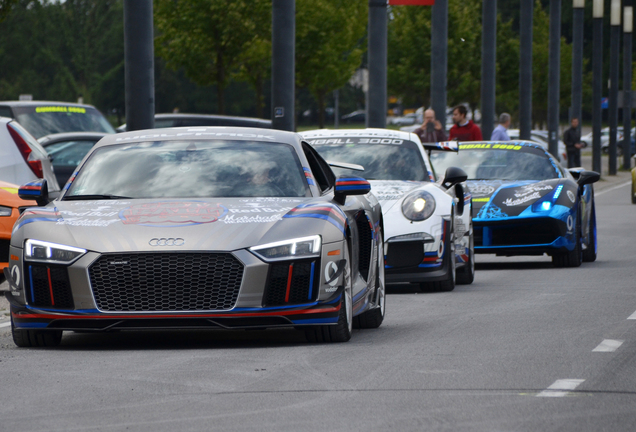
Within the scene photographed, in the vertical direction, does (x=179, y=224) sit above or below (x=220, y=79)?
below

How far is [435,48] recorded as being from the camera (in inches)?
1065

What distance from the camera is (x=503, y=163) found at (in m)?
15.0

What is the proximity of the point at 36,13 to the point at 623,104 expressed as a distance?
63920 mm

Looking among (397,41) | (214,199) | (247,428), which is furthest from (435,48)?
(397,41)

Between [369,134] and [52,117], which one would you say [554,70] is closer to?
[52,117]

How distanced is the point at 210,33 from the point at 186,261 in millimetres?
35104

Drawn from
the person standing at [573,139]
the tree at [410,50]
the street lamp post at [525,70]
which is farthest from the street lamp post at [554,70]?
the tree at [410,50]

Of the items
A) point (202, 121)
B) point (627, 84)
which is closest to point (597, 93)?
point (627, 84)

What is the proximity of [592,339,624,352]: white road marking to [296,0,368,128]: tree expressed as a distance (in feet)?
134

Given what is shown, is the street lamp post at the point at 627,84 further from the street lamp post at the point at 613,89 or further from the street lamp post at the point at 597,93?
the street lamp post at the point at 597,93

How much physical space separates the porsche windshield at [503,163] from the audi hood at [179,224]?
7315mm

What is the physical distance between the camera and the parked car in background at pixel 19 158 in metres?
12.8

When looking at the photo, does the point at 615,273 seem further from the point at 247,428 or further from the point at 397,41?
the point at 397,41

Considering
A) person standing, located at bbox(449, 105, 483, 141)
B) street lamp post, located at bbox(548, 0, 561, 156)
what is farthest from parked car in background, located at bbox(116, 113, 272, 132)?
street lamp post, located at bbox(548, 0, 561, 156)
